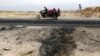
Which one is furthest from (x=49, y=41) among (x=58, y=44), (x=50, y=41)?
(x=58, y=44)

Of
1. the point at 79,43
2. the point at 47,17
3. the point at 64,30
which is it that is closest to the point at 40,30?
the point at 64,30

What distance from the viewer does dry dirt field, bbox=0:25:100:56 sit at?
22.2m

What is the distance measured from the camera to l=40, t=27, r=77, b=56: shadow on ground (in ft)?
72.9

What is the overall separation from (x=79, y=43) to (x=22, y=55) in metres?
3.98

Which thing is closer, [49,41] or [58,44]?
[58,44]

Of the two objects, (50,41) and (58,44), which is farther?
(50,41)

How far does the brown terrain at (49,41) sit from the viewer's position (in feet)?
73.0

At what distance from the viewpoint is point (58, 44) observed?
22938 millimetres

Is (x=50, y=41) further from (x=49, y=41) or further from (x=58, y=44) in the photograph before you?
(x=58, y=44)

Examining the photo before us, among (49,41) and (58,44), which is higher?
(49,41)

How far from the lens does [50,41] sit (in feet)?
76.0

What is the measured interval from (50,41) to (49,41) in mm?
69

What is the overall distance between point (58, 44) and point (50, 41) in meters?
0.61

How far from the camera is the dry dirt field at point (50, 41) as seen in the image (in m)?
22.2
